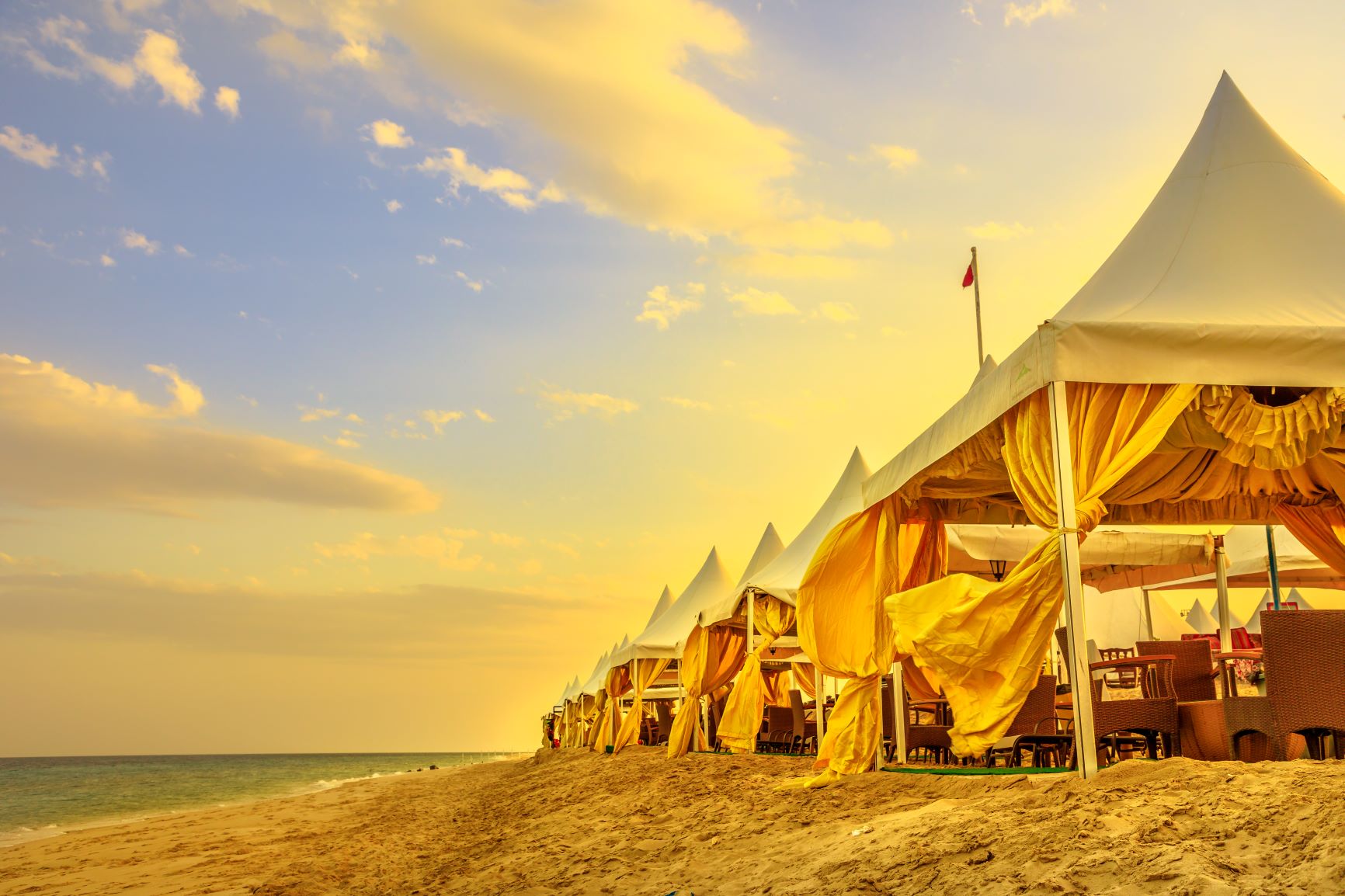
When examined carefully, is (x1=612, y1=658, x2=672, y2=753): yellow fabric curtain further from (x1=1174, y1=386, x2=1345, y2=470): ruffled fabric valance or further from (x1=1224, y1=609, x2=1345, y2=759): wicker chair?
(x1=1224, y1=609, x2=1345, y2=759): wicker chair

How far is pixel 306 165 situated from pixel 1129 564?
42.5ft

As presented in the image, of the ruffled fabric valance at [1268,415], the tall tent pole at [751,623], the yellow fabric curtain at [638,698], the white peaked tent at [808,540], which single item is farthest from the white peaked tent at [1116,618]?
the ruffled fabric valance at [1268,415]

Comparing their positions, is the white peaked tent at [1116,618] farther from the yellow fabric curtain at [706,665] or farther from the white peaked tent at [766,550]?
the yellow fabric curtain at [706,665]

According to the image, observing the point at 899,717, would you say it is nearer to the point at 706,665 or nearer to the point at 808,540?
the point at 808,540

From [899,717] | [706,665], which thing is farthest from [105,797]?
[899,717]

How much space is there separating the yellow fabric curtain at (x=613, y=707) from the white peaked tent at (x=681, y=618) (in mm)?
A: 557

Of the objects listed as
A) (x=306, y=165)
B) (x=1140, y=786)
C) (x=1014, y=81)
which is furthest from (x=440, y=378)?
(x=1140, y=786)

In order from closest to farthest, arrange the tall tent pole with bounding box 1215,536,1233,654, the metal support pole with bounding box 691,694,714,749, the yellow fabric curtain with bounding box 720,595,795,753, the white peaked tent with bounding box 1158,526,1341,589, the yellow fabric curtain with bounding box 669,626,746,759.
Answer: the tall tent pole with bounding box 1215,536,1233,654, the white peaked tent with bounding box 1158,526,1341,589, the yellow fabric curtain with bounding box 720,595,795,753, the yellow fabric curtain with bounding box 669,626,746,759, the metal support pole with bounding box 691,694,714,749

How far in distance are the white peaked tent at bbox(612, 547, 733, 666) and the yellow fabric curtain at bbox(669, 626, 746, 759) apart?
1411 mm

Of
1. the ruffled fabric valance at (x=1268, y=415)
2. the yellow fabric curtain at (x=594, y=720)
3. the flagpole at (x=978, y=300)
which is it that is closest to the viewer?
the ruffled fabric valance at (x=1268, y=415)

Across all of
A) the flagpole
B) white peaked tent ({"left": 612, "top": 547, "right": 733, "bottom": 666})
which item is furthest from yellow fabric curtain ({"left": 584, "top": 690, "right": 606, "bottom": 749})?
the flagpole

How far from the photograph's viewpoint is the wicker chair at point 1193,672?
6879 millimetres

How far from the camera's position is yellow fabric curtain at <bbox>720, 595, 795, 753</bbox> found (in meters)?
12.5

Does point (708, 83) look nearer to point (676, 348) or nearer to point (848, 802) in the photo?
point (676, 348)
